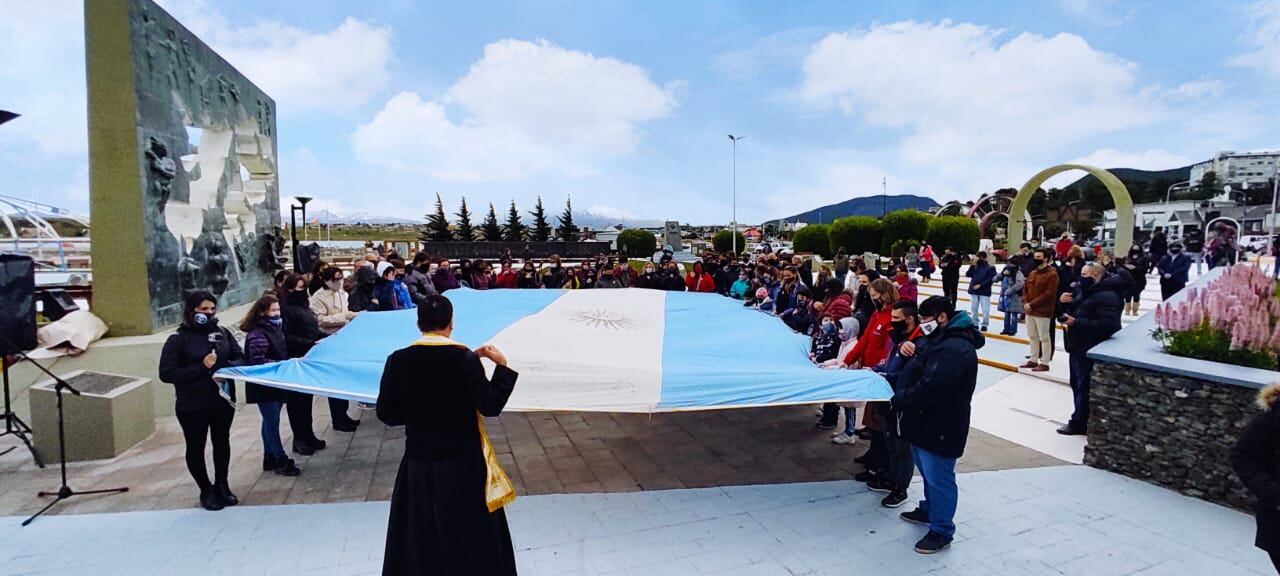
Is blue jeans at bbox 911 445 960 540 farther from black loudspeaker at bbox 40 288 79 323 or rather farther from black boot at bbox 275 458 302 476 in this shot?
black loudspeaker at bbox 40 288 79 323

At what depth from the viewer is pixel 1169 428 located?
4809 mm

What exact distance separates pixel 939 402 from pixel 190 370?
4.97 metres

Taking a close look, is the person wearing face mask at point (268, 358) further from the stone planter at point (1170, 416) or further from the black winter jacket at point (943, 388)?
the stone planter at point (1170, 416)

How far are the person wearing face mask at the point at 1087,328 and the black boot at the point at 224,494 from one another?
736 cm

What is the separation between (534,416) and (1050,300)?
266 inches

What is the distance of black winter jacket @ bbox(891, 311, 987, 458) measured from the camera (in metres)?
3.73

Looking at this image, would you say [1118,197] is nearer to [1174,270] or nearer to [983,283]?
[1174,270]

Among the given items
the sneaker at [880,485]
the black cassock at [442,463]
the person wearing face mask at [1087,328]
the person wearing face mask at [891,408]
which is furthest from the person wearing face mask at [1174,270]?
the black cassock at [442,463]

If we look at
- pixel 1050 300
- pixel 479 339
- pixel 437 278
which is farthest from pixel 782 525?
pixel 437 278

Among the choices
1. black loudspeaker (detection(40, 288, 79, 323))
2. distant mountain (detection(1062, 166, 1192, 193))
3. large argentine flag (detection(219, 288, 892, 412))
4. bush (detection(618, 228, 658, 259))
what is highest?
distant mountain (detection(1062, 166, 1192, 193))

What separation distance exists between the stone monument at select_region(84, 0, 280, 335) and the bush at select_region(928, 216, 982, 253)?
28.0 metres

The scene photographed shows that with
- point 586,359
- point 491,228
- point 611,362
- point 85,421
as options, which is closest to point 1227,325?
point 611,362

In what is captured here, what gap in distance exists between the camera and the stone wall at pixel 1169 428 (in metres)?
4.47

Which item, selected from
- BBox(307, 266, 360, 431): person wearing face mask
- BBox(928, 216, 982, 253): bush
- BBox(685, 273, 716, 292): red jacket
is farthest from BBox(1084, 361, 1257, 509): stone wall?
BBox(928, 216, 982, 253): bush
